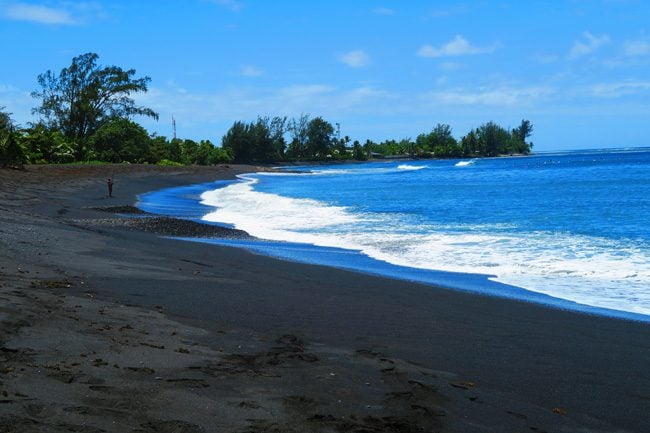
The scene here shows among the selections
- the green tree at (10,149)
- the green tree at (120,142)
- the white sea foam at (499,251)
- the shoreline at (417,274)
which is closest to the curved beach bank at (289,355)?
the shoreline at (417,274)

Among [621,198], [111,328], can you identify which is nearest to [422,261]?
[111,328]

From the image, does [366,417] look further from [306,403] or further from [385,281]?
[385,281]

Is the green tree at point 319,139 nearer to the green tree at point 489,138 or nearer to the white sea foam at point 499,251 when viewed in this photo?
the green tree at point 489,138

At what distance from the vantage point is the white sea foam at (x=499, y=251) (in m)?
10.5

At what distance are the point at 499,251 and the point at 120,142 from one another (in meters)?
60.6

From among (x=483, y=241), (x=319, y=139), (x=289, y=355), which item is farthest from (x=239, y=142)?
(x=289, y=355)

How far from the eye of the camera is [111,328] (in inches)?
243

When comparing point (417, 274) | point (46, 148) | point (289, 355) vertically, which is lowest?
point (417, 274)

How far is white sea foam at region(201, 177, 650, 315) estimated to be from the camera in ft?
34.3

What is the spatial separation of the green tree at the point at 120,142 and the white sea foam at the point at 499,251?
157ft

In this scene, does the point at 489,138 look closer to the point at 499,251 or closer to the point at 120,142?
the point at 120,142

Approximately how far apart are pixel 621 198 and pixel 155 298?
25990 millimetres

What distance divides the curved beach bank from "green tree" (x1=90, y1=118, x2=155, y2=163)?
59778mm

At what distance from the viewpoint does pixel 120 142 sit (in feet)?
227
